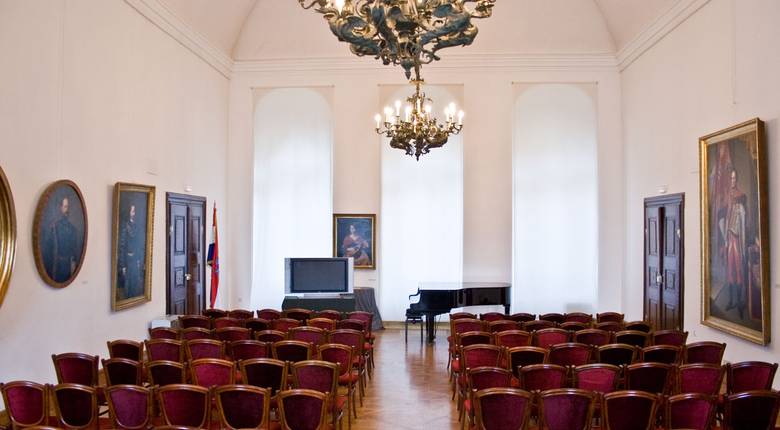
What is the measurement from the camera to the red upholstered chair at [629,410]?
473 cm

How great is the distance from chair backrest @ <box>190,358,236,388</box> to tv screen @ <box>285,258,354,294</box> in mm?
7168

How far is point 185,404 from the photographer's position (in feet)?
16.3

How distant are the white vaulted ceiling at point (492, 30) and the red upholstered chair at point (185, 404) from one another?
1040 cm

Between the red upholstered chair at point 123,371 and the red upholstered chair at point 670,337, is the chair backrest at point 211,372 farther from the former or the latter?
the red upholstered chair at point 670,337

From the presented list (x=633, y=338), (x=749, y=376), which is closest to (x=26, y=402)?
(x=749, y=376)

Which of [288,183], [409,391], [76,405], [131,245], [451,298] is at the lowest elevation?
[409,391]

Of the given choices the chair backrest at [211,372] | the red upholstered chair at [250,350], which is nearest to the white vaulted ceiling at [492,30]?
the red upholstered chair at [250,350]

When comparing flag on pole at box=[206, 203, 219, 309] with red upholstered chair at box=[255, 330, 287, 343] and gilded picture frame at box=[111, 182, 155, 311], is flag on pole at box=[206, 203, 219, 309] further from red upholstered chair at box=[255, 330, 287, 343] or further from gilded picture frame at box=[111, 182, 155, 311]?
red upholstered chair at box=[255, 330, 287, 343]

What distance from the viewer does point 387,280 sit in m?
15.4

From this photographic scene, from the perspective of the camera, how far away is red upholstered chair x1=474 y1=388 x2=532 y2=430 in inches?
191

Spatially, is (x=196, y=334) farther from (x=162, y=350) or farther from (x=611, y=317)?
(x=611, y=317)

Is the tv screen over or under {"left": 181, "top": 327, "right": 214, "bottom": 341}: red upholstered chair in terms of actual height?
over

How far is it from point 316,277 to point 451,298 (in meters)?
3.18

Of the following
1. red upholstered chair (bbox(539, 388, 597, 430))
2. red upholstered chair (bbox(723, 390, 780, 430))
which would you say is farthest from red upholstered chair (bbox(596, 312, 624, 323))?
red upholstered chair (bbox(539, 388, 597, 430))
